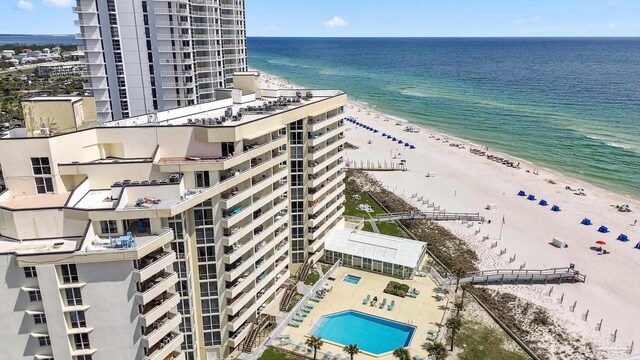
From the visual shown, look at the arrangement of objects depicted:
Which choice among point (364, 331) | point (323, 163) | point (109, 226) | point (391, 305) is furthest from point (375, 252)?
point (109, 226)

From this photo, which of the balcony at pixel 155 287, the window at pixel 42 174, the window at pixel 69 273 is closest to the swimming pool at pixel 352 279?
the balcony at pixel 155 287

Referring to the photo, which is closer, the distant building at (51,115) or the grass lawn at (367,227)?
the distant building at (51,115)

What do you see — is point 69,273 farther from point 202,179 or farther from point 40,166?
point 202,179

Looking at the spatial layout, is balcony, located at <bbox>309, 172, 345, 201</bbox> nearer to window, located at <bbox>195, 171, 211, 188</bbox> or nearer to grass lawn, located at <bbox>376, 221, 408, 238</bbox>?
grass lawn, located at <bbox>376, 221, 408, 238</bbox>

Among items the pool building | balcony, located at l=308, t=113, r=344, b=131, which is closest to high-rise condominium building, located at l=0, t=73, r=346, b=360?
balcony, located at l=308, t=113, r=344, b=131

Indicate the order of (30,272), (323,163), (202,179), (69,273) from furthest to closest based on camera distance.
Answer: (323,163) < (202,179) < (69,273) < (30,272)

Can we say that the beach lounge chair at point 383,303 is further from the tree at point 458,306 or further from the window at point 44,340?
the window at point 44,340

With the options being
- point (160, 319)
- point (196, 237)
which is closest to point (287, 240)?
point (196, 237)
